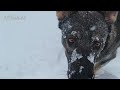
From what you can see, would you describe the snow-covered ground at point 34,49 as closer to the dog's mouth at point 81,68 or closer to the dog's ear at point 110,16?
the dog's mouth at point 81,68

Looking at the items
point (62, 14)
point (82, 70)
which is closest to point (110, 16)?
point (62, 14)

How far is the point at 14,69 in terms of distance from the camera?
1.41 metres

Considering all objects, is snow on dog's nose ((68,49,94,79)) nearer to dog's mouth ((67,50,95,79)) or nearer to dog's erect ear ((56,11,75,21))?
dog's mouth ((67,50,95,79))

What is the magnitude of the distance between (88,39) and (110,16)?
0.28 metres

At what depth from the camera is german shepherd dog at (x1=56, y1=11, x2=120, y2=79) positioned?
4.58 ft

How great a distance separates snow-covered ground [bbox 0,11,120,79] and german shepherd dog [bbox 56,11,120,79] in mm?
60

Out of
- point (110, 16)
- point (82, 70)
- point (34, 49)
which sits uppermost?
point (110, 16)

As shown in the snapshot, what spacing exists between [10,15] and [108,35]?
873 millimetres

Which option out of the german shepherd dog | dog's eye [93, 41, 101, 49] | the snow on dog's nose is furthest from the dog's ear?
the snow on dog's nose

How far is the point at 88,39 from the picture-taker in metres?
1.40

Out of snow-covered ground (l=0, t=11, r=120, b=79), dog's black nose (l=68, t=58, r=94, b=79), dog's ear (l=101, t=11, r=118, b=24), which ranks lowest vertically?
dog's black nose (l=68, t=58, r=94, b=79)

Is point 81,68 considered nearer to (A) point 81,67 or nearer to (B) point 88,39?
(A) point 81,67
